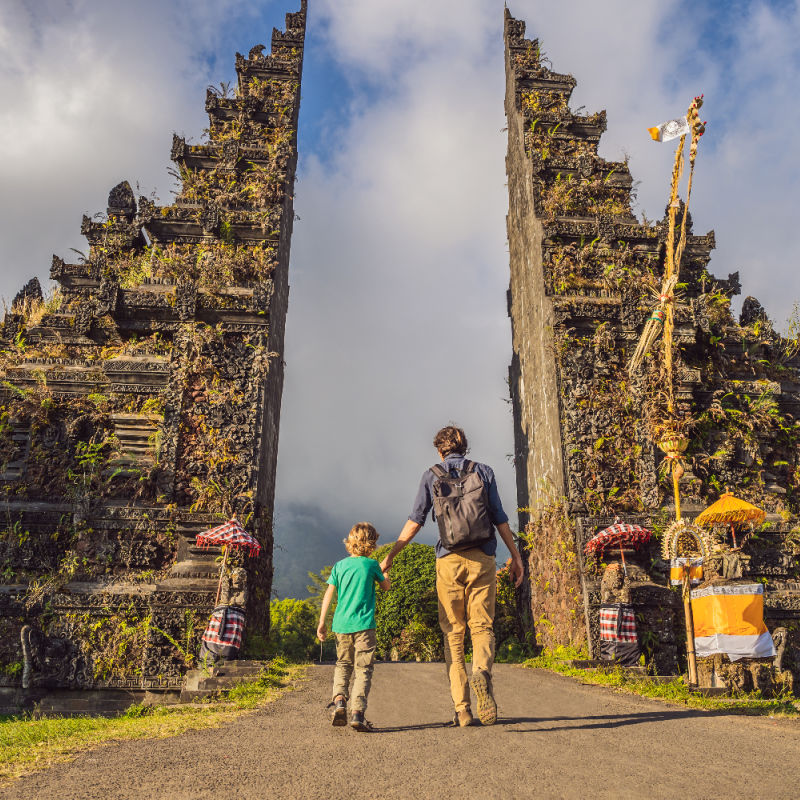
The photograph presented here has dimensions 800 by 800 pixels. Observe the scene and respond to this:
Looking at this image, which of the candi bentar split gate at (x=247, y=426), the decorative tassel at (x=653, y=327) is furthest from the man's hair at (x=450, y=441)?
the decorative tassel at (x=653, y=327)

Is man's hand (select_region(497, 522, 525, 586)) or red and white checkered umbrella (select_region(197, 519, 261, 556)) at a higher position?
red and white checkered umbrella (select_region(197, 519, 261, 556))

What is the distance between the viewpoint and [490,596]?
4.88 metres

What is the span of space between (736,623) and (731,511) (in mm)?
2427

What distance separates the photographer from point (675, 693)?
6855 mm

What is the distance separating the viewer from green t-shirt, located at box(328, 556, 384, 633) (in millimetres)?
4953

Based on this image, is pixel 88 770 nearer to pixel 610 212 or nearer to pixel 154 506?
pixel 154 506

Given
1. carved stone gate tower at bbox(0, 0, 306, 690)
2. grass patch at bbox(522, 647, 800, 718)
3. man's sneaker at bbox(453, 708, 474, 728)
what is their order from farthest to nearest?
carved stone gate tower at bbox(0, 0, 306, 690), grass patch at bbox(522, 647, 800, 718), man's sneaker at bbox(453, 708, 474, 728)

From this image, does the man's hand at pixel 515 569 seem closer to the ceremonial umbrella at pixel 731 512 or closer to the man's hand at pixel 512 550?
the man's hand at pixel 512 550

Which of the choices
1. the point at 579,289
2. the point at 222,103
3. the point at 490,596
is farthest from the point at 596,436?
the point at 222,103

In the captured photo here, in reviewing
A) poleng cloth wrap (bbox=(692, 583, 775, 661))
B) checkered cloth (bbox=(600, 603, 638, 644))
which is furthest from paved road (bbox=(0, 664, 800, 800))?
checkered cloth (bbox=(600, 603, 638, 644))

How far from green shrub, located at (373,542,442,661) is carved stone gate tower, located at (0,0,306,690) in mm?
8660

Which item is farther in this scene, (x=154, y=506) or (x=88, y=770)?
(x=154, y=506)

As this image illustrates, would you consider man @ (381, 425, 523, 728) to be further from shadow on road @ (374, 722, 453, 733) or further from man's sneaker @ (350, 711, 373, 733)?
man's sneaker @ (350, 711, 373, 733)

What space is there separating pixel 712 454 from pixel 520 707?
778 cm
